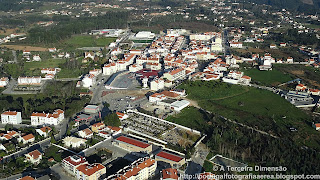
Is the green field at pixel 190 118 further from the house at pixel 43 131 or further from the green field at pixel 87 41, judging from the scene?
the green field at pixel 87 41

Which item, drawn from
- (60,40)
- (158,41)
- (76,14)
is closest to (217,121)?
(158,41)

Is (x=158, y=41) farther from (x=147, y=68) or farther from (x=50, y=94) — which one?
(x=50, y=94)

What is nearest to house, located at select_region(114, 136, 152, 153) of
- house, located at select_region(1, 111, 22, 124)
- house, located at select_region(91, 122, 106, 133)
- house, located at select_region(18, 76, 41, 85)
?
house, located at select_region(91, 122, 106, 133)

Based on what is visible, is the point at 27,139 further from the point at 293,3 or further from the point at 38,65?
the point at 293,3

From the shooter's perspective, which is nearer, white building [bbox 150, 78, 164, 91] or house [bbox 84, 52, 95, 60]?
white building [bbox 150, 78, 164, 91]

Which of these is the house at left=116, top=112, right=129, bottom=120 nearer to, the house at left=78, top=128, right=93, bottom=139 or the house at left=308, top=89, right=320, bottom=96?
the house at left=78, top=128, right=93, bottom=139

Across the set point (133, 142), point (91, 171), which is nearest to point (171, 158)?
point (133, 142)
